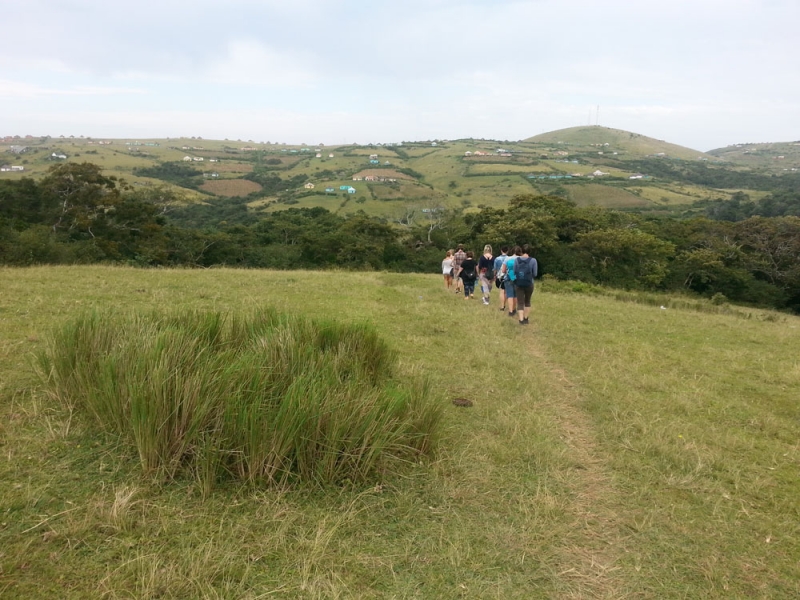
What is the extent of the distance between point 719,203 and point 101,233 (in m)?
94.3

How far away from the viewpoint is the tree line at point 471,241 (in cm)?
2911

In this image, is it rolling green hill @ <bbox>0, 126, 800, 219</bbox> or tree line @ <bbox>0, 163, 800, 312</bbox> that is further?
rolling green hill @ <bbox>0, 126, 800, 219</bbox>

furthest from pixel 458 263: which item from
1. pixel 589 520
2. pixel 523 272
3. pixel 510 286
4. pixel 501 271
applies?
→ pixel 589 520

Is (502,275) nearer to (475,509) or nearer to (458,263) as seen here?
(458,263)

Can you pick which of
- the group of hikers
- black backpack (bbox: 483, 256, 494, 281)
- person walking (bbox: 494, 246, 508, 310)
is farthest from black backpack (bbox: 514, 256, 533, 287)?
black backpack (bbox: 483, 256, 494, 281)

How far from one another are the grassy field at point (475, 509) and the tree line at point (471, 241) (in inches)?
888

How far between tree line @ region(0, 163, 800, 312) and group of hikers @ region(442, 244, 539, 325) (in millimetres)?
17280

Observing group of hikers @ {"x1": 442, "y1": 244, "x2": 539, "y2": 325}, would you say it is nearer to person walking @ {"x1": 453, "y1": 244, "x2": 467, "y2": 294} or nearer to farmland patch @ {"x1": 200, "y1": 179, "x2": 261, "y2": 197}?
person walking @ {"x1": 453, "y1": 244, "x2": 467, "y2": 294}

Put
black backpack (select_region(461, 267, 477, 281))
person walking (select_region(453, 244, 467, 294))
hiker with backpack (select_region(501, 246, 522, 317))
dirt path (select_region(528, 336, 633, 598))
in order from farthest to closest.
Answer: person walking (select_region(453, 244, 467, 294)) < black backpack (select_region(461, 267, 477, 281)) < hiker with backpack (select_region(501, 246, 522, 317)) < dirt path (select_region(528, 336, 633, 598))

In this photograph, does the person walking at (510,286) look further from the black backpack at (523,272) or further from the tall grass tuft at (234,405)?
the tall grass tuft at (234,405)

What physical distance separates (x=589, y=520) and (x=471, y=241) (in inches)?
1397

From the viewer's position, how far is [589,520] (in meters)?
3.65

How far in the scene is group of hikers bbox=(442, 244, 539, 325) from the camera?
9945 millimetres

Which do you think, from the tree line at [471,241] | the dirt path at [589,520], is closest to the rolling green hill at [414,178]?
the tree line at [471,241]
